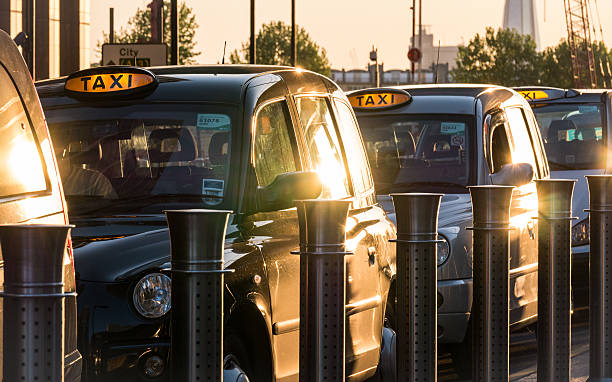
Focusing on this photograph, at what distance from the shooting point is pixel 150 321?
505 cm

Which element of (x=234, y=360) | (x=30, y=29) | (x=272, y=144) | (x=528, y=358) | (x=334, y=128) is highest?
(x=30, y=29)

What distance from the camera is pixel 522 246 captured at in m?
9.52

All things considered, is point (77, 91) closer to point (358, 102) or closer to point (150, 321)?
point (150, 321)

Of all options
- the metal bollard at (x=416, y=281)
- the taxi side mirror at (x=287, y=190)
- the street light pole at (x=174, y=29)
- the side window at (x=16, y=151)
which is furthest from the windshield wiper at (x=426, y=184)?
the street light pole at (x=174, y=29)

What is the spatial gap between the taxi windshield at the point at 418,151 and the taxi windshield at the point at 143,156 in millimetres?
3713

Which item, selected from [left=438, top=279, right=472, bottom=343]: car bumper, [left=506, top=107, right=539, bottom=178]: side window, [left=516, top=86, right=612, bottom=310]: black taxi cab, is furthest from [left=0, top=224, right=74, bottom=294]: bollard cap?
[left=516, top=86, right=612, bottom=310]: black taxi cab

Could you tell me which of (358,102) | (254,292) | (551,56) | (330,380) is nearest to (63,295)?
(330,380)

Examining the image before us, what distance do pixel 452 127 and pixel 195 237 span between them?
6018 millimetres

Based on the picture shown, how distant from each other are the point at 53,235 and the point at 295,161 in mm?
2811

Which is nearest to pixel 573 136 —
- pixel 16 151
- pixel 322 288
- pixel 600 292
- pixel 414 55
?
pixel 600 292

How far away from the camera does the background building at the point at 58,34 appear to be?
151 ft

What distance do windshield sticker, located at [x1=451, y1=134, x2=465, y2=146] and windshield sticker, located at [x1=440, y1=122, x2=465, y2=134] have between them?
4 centimetres

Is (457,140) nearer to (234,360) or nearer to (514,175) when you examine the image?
(514,175)

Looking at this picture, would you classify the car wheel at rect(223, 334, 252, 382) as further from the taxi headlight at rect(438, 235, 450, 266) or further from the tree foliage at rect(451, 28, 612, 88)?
the tree foliage at rect(451, 28, 612, 88)
